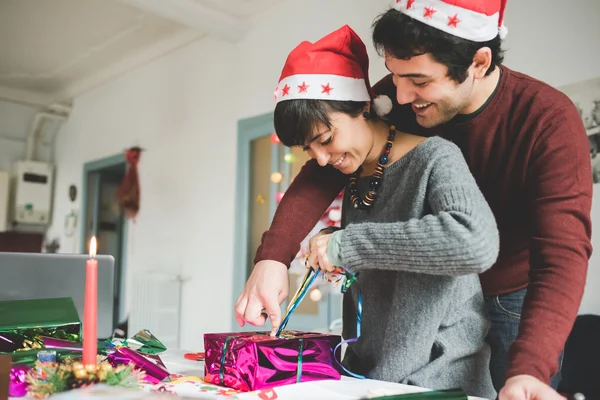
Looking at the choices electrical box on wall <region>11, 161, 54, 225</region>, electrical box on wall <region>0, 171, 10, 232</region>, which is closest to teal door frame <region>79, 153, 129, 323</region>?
electrical box on wall <region>11, 161, 54, 225</region>

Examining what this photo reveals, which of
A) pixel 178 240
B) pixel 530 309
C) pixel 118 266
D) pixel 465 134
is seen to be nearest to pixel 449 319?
pixel 530 309

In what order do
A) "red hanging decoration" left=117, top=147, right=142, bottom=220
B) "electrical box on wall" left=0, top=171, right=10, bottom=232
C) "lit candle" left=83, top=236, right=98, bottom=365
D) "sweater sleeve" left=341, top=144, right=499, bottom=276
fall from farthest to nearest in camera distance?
"electrical box on wall" left=0, top=171, right=10, bottom=232 → "red hanging decoration" left=117, top=147, right=142, bottom=220 → "sweater sleeve" left=341, top=144, right=499, bottom=276 → "lit candle" left=83, top=236, right=98, bottom=365

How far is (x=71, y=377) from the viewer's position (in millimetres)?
659

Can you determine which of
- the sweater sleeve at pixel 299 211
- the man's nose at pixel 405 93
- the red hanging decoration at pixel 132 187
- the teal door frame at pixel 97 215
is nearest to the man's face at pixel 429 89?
the man's nose at pixel 405 93

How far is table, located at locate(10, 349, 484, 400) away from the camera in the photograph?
2.11ft

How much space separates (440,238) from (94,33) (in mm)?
4386

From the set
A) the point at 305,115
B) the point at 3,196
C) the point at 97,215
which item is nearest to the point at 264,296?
the point at 305,115

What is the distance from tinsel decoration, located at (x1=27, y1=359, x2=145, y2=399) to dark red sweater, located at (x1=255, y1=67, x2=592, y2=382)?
415 mm

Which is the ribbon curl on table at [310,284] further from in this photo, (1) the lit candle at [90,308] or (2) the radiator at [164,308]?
(2) the radiator at [164,308]

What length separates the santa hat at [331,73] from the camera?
41.0 inches

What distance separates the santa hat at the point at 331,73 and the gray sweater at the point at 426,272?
0.17 meters

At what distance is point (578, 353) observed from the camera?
1.89 metres

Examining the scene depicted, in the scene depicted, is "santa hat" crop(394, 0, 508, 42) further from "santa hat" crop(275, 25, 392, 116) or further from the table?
the table

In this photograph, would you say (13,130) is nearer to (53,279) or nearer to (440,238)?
(53,279)
